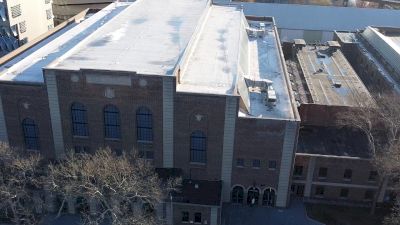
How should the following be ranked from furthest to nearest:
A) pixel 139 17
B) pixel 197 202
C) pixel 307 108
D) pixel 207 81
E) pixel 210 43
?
1. pixel 139 17
2. pixel 210 43
3. pixel 307 108
4. pixel 207 81
5. pixel 197 202

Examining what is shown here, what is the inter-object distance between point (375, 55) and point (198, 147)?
41.9 metres

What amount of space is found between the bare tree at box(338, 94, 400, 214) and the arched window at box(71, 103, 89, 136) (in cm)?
2978

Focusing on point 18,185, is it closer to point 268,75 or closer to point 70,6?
point 268,75

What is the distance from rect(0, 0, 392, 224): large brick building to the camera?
1871 inches

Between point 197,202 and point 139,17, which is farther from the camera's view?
point 139,17

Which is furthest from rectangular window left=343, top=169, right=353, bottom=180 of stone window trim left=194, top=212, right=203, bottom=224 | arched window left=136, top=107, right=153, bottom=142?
arched window left=136, top=107, right=153, bottom=142

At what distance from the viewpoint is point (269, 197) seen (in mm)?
52906

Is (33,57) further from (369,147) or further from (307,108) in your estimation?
(369,147)

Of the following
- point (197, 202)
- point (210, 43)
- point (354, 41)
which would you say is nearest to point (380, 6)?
point (354, 41)

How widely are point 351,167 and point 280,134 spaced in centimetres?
1061

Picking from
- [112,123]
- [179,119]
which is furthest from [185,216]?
[112,123]

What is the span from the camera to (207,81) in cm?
5175

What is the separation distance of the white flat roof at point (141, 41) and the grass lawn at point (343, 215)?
939 inches

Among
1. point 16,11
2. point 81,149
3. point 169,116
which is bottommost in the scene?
point 81,149
